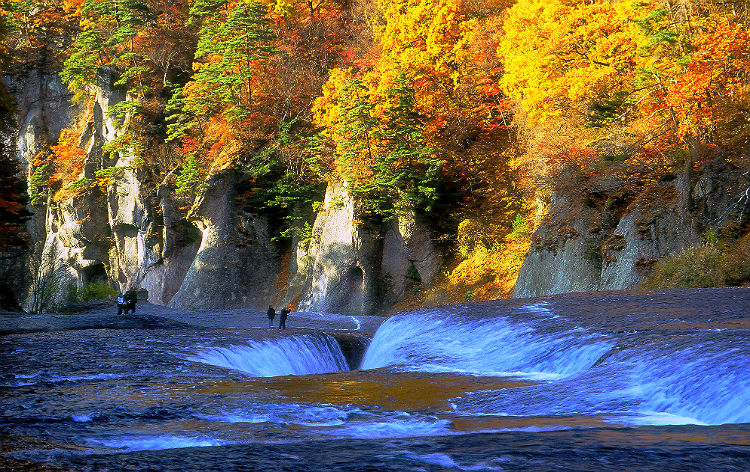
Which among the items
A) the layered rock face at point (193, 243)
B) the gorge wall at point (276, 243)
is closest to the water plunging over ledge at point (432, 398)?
the gorge wall at point (276, 243)

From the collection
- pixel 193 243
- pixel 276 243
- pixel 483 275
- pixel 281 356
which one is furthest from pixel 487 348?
pixel 193 243

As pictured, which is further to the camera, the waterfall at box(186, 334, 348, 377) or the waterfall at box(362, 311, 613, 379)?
the waterfall at box(186, 334, 348, 377)

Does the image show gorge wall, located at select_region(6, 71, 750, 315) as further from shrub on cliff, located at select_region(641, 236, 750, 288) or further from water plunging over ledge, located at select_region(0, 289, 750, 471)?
water plunging over ledge, located at select_region(0, 289, 750, 471)

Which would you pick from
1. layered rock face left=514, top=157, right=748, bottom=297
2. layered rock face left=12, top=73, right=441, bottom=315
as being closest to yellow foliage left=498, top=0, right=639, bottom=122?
layered rock face left=514, top=157, right=748, bottom=297

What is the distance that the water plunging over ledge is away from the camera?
5.20 m

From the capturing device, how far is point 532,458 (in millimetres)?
4848

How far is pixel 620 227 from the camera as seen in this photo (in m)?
25.0

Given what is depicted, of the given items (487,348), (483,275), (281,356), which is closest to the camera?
(487,348)

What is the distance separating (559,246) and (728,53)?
29.5 feet

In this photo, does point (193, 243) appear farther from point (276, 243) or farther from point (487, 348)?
point (487, 348)

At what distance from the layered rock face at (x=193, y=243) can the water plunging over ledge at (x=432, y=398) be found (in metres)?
21.7

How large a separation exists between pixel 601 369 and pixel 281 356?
8.55m

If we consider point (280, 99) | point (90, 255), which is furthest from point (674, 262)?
point (90, 255)

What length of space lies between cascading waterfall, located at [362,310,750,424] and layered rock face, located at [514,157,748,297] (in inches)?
397
